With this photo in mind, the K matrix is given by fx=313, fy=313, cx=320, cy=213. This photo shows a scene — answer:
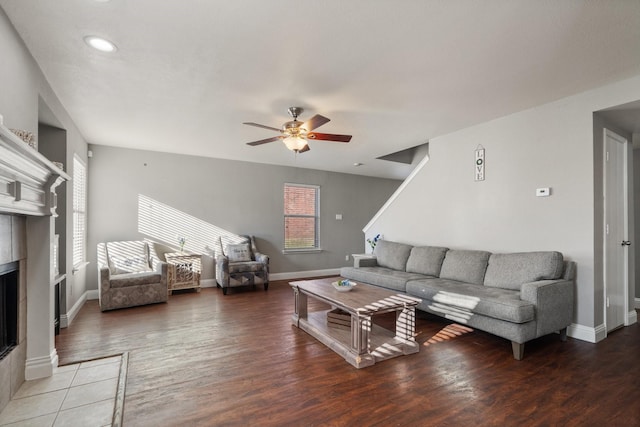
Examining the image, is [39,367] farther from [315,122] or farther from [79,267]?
[315,122]

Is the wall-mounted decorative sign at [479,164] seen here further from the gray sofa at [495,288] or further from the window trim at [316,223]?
the window trim at [316,223]

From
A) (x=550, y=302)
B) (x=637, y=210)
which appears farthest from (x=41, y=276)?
(x=637, y=210)

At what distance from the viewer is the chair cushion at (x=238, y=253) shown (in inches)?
223

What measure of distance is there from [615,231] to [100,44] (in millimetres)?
5081

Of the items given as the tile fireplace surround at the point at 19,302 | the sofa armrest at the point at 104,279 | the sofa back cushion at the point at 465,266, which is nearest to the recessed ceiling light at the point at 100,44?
the tile fireplace surround at the point at 19,302

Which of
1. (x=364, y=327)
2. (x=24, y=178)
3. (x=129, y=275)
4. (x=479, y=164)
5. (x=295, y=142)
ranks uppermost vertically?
(x=295, y=142)

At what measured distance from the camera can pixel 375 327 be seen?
134 inches

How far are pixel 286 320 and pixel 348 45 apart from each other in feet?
9.95

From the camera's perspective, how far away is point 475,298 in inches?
119

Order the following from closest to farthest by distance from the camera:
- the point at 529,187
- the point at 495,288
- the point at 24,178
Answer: the point at 24,178 < the point at 495,288 < the point at 529,187

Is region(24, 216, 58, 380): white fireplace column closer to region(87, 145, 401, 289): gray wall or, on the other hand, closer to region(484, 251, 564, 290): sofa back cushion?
region(87, 145, 401, 289): gray wall

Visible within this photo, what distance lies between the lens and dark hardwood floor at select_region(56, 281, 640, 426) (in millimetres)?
1932

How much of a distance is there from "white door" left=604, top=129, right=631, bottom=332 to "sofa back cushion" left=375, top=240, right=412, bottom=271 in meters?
2.23

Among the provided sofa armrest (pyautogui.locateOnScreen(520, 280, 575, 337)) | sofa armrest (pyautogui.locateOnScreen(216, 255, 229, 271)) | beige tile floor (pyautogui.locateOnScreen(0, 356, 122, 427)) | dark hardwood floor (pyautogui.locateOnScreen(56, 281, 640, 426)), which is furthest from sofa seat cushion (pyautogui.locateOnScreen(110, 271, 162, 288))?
sofa armrest (pyautogui.locateOnScreen(520, 280, 575, 337))
